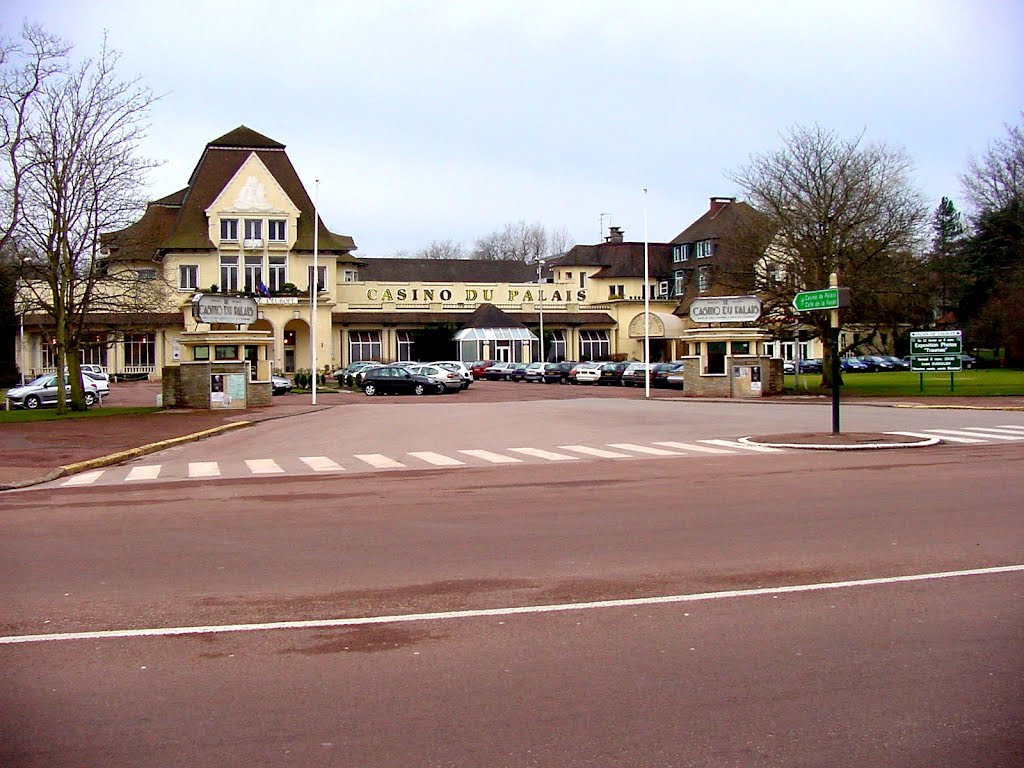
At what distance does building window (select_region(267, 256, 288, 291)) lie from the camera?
8150cm

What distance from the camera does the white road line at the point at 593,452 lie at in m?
20.0

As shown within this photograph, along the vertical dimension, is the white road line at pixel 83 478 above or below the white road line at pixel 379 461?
below

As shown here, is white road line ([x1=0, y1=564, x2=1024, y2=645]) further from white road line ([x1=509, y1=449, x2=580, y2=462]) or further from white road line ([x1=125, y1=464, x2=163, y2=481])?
white road line ([x1=509, y1=449, x2=580, y2=462])

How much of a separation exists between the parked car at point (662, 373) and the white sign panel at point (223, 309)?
24.2 m

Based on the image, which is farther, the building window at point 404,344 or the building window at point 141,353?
the building window at point 404,344

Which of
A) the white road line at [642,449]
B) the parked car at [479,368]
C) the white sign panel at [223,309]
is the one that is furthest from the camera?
the parked car at [479,368]

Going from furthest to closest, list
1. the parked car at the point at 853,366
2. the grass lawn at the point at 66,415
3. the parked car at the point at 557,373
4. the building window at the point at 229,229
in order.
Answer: the parked car at the point at 853,366 → the building window at the point at 229,229 → the parked car at the point at 557,373 → the grass lawn at the point at 66,415

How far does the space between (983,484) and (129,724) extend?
12.2 meters

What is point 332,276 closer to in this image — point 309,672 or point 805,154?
point 805,154

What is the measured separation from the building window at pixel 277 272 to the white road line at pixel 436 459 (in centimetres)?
6284

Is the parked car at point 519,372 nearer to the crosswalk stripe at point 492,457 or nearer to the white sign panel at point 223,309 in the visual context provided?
the white sign panel at point 223,309

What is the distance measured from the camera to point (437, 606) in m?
7.67

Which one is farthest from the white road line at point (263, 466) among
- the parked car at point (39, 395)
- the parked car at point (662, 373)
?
the parked car at point (662, 373)

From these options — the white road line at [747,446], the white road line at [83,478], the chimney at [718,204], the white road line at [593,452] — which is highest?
the chimney at [718,204]
